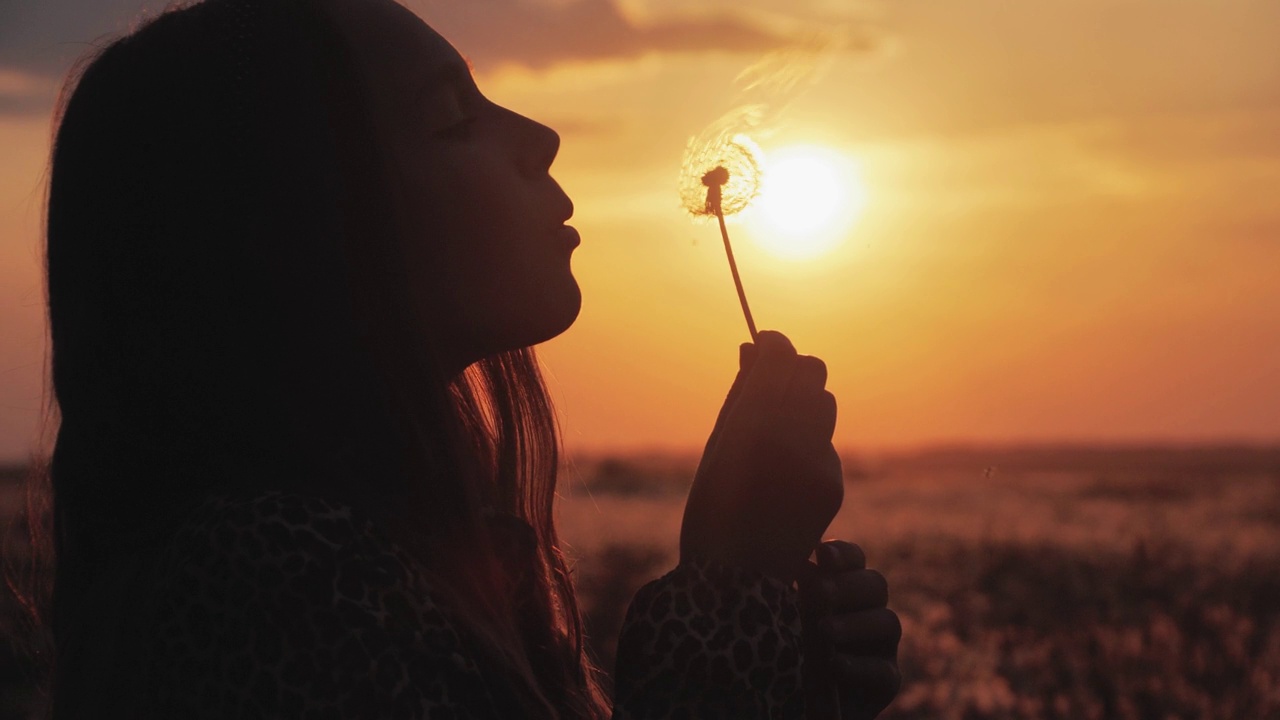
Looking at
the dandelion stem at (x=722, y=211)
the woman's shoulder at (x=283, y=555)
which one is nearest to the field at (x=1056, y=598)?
the dandelion stem at (x=722, y=211)

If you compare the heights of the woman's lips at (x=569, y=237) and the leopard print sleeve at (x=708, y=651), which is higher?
the woman's lips at (x=569, y=237)

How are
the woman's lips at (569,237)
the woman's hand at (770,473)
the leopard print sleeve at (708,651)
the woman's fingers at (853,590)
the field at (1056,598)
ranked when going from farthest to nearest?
the field at (1056,598), the woman's lips at (569,237), the woman's fingers at (853,590), the woman's hand at (770,473), the leopard print sleeve at (708,651)

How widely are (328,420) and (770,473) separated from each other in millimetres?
674

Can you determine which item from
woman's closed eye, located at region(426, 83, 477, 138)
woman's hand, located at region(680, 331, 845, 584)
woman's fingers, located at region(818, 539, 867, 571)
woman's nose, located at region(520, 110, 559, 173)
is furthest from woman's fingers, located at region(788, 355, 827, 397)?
woman's closed eye, located at region(426, 83, 477, 138)

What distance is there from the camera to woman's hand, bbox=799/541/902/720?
202 centimetres

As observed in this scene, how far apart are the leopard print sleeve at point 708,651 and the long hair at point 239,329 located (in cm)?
15

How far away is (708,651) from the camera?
5.76 ft

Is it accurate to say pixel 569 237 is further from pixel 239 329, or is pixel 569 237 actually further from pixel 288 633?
pixel 288 633

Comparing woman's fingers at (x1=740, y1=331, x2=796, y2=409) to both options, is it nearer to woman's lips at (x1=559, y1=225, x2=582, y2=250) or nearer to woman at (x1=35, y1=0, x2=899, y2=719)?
woman at (x1=35, y1=0, x2=899, y2=719)

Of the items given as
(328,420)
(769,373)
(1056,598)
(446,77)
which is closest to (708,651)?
(769,373)

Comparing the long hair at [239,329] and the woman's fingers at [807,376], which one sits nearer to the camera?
the long hair at [239,329]

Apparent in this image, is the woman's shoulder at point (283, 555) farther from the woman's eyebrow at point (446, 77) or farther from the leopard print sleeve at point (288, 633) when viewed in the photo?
the woman's eyebrow at point (446, 77)

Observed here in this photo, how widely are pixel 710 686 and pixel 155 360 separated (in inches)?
35.6

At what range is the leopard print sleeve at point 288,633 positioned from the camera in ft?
5.00
